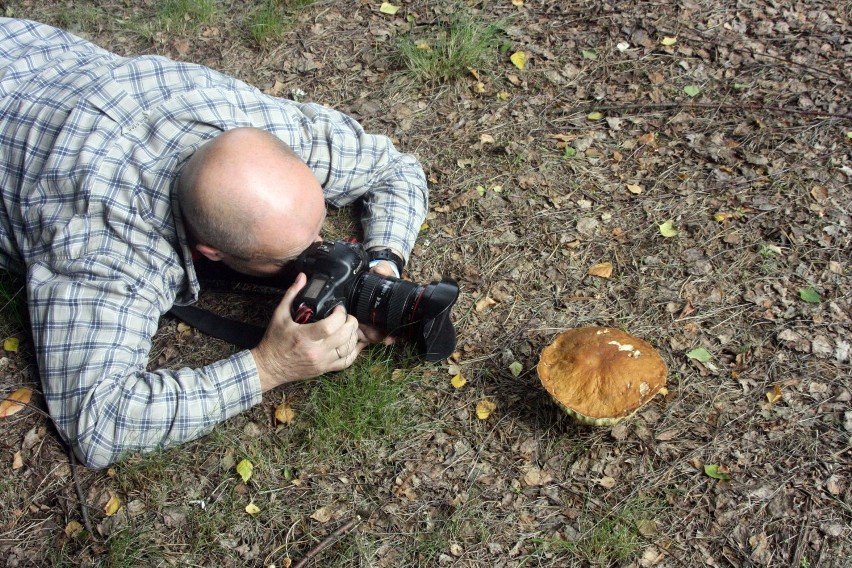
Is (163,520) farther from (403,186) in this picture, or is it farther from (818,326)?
(818,326)

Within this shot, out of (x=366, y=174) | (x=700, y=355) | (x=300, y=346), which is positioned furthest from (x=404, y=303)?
(x=700, y=355)

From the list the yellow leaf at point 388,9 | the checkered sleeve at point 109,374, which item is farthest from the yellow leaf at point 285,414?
the yellow leaf at point 388,9

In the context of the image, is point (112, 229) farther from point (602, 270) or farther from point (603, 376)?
point (602, 270)

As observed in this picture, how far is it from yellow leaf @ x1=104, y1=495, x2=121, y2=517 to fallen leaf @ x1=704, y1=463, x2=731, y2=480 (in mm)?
2240

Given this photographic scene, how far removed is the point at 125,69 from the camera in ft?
9.93

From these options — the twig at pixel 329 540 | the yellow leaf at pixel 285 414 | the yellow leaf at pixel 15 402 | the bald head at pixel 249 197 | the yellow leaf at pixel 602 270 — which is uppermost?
the bald head at pixel 249 197

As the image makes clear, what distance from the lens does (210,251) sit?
2846mm

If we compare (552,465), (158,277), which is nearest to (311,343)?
(158,277)

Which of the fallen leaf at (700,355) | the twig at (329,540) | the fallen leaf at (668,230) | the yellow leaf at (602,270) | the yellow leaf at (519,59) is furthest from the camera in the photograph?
the yellow leaf at (519,59)

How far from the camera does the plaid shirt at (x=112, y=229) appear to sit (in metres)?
2.65

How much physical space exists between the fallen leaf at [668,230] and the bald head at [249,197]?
5.86 feet

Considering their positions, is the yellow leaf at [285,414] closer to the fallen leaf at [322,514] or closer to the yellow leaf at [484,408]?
A: the fallen leaf at [322,514]

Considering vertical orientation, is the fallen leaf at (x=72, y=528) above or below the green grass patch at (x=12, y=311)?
below

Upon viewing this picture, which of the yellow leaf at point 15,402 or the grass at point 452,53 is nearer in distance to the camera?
the yellow leaf at point 15,402
